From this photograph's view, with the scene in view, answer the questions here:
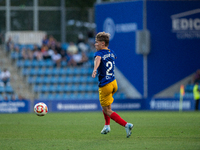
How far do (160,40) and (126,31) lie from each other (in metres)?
2.27

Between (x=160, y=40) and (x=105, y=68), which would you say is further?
(x=160, y=40)

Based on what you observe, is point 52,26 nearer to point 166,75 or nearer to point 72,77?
point 72,77

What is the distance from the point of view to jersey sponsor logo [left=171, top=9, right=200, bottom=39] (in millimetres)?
26562

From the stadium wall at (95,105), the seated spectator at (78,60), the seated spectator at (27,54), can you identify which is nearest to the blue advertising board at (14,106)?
the stadium wall at (95,105)

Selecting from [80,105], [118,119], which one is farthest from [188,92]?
[118,119]

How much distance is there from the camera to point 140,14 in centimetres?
2577

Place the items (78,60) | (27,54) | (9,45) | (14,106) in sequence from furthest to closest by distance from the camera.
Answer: (78,60)
(9,45)
(27,54)
(14,106)

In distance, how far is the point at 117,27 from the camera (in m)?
27.5

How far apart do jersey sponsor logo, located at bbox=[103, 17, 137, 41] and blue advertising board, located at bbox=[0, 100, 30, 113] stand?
8120 mm

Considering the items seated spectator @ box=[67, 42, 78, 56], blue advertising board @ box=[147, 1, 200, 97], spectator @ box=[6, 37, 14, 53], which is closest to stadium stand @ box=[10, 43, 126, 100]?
spectator @ box=[6, 37, 14, 53]

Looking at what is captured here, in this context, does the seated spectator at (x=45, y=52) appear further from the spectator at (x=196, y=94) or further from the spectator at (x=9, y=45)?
the spectator at (x=196, y=94)

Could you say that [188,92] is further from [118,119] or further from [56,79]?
[118,119]

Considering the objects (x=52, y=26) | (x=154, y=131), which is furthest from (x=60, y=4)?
(x=154, y=131)

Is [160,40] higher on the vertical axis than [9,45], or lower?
higher
